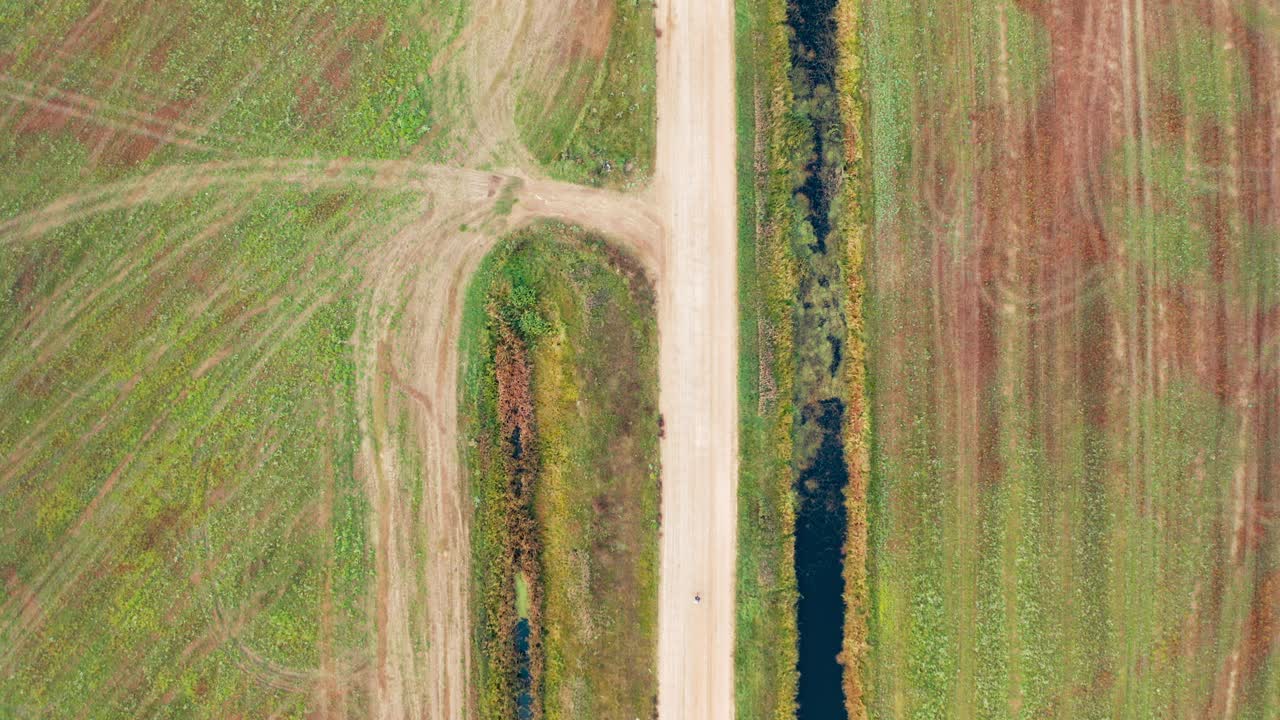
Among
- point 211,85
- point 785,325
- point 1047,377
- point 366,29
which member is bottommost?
point 1047,377

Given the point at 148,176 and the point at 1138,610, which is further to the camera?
the point at 148,176

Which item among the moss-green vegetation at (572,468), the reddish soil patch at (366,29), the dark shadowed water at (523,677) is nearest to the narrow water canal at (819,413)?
the moss-green vegetation at (572,468)

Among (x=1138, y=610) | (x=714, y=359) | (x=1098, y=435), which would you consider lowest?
(x=1138, y=610)

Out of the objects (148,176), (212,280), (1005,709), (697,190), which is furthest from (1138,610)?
(148,176)

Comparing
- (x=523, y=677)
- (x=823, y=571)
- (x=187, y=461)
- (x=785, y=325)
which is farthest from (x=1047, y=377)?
(x=187, y=461)

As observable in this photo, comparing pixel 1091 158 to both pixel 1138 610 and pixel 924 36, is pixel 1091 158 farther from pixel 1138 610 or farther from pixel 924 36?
pixel 1138 610

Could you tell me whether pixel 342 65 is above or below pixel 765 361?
above

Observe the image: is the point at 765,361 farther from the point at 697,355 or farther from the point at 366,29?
the point at 366,29

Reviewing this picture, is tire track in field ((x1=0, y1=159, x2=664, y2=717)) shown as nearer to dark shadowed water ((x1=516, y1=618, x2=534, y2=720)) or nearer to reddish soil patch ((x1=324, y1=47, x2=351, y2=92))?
dark shadowed water ((x1=516, y1=618, x2=534, y2=720))

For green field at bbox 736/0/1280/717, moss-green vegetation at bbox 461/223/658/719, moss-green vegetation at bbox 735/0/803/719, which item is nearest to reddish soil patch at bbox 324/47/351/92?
moss-green vegetation at bbox 461/223/658/719
